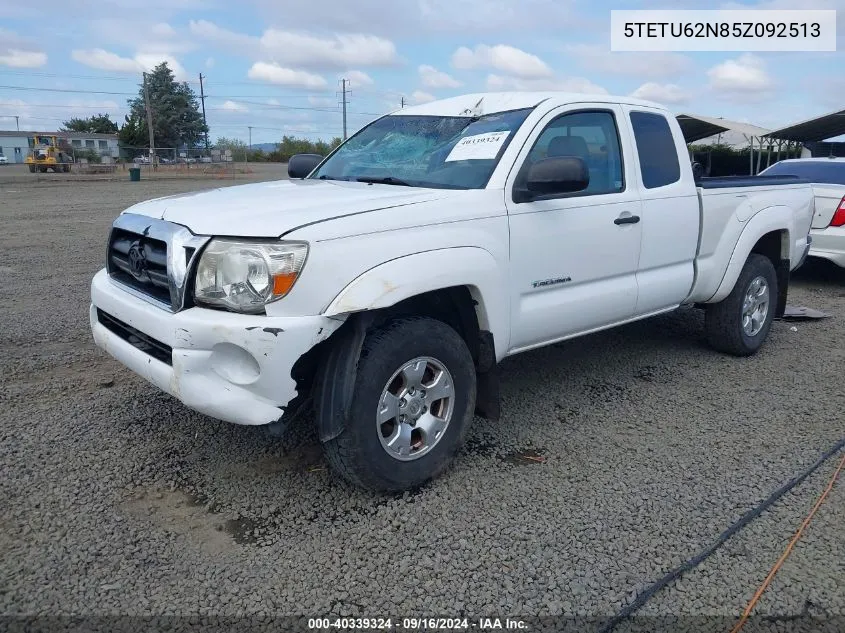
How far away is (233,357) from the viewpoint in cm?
292

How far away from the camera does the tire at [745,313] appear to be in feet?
17.5

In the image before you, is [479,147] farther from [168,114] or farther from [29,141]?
[29,141]

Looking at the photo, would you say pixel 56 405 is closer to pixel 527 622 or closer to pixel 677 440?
pixel 527 622

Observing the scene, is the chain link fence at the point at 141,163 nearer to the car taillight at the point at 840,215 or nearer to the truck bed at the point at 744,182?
the car taillight at the point at 840,215

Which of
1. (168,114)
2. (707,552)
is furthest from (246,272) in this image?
(168,114)

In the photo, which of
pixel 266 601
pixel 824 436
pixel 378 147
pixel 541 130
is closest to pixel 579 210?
pixel 541 130

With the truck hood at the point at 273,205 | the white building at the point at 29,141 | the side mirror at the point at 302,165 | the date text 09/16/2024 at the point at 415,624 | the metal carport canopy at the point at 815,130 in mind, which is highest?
the white building at the point at 29,141

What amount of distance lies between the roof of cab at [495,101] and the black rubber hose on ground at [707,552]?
2378 mm

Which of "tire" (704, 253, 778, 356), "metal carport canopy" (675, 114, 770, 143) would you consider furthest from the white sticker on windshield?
"metal carport canopy" (675, 114, 770, 143)

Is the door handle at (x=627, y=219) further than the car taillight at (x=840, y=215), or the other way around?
the car taillight at (x=840, y=215)

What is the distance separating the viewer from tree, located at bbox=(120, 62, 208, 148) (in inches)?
2766

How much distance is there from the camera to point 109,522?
120 inches

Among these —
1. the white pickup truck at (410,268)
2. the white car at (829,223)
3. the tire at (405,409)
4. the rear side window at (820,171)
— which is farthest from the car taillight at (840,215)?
the tire at (405,409)

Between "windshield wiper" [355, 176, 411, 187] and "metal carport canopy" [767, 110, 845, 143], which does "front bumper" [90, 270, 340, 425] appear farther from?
"metal carport canopy" [767, 110, 845, 143]
